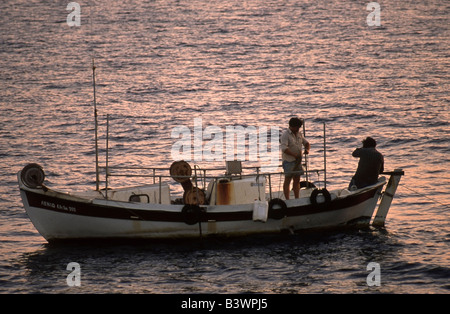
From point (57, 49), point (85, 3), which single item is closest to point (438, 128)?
point (57, 49)

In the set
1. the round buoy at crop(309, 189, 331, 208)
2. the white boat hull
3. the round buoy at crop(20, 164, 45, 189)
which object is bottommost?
the white boat hull

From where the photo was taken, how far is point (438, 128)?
39812 millimetres

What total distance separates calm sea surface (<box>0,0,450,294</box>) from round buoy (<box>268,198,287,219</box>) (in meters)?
0.80

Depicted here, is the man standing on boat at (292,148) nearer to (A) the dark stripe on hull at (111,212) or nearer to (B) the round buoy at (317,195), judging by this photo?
(B) the round buoy at (317,195)

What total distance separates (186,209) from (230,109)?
24.8 meters

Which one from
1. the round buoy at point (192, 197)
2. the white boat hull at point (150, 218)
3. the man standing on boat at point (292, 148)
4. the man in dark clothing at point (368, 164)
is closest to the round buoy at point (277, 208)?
the white boat hull at point (150, 218)

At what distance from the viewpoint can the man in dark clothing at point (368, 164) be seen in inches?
923

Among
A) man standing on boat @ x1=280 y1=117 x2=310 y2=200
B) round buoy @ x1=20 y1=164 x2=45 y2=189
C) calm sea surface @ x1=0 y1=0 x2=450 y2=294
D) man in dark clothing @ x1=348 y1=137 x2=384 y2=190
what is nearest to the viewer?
calm sea surface @ x1=0 y1=0 x2=450 y2=294

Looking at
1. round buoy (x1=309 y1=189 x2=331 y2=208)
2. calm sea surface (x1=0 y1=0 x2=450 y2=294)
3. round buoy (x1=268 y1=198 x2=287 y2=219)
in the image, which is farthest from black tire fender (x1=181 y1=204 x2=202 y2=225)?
round buoy (x1=309 y1=189 x2=331 y2=208)

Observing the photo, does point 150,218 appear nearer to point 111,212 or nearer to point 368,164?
point 111,212

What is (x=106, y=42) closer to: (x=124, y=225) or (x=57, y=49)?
(x=57, y=49)

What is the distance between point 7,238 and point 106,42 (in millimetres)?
46327

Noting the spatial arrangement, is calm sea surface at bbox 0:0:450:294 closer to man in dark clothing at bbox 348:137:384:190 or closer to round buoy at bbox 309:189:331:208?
round buoy at bbox 309:189:331:208

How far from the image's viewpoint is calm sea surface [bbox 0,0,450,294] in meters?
21.7
